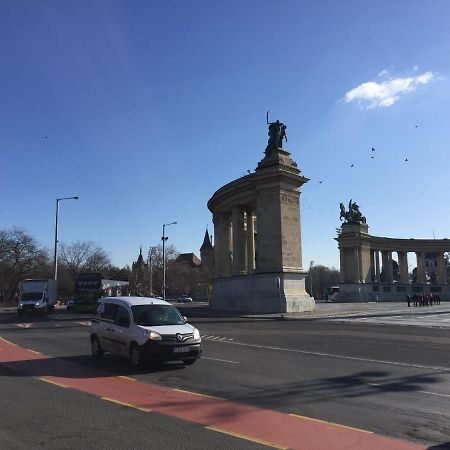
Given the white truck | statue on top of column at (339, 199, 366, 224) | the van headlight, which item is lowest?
the van headlight

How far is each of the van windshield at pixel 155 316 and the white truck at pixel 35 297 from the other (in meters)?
33.9

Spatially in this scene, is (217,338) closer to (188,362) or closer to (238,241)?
(188,362)

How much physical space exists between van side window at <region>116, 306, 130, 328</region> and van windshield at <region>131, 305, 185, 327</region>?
0.66 feet

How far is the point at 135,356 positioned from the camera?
12.0m

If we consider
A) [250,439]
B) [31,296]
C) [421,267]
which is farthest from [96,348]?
[421,267]

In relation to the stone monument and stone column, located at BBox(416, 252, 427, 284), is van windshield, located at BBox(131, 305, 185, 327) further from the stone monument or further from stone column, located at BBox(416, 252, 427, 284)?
stone column, located at BBox(416, 252, 427, 284)

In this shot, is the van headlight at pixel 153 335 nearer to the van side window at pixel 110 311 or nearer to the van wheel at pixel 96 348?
the van side window at pixel 110 311

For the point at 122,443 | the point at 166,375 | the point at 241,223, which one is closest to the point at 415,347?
the point at 166,375

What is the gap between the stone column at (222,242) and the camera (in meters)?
60.2

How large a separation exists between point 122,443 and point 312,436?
93.1 inches

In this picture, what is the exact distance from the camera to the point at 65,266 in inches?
4296

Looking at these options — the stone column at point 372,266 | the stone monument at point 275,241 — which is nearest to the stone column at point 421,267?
the stone column at point 372,266

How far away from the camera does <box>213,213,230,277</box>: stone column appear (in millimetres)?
60188

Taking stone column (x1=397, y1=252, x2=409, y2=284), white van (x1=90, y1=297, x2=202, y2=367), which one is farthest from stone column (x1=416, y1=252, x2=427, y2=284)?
white van (x1=90, y1=297, x2=202, y2=367)
